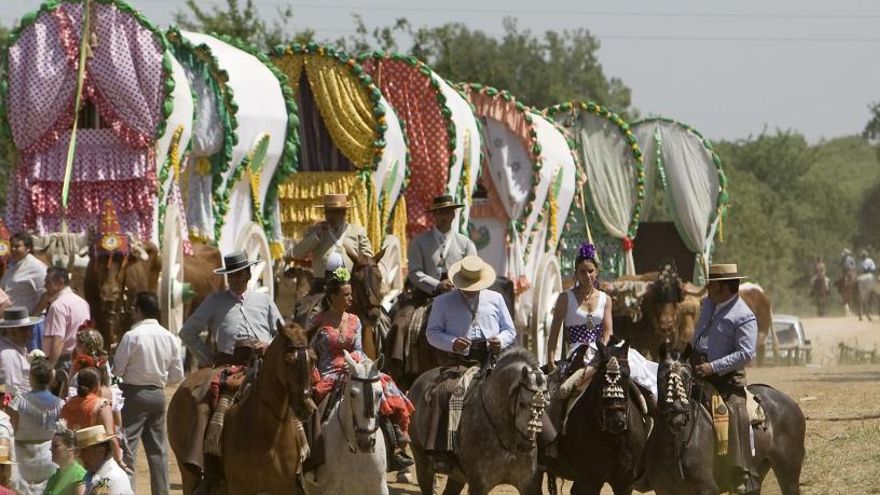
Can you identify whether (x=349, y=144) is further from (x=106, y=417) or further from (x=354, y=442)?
(x=354, y=442)

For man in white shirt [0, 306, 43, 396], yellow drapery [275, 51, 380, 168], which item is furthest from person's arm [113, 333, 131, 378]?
yellow drapery [275, 51, 380, 168]

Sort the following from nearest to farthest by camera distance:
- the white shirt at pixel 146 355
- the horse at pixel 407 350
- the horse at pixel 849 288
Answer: the white shirt at pixel 146 355 < the horse at pixel 407 350 < the horse at pixel 849 288

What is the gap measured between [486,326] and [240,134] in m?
8.97

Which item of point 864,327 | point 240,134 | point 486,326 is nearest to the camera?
point 486,326

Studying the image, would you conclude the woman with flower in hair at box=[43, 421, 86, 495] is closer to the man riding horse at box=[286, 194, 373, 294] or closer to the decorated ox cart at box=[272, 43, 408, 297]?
the man riding horse at box=[286, 194, 373, 294]

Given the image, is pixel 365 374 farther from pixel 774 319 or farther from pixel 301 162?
pixel 774 319

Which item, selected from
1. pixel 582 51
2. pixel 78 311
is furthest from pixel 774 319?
pixel 582 51

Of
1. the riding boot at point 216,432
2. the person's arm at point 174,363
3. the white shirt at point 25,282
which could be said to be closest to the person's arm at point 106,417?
the riding boot at point 216,432

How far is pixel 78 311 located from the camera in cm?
1490

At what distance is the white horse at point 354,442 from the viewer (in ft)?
37.3

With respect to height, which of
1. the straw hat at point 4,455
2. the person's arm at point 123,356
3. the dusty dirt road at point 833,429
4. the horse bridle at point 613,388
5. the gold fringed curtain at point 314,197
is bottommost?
the dusty dirt road at point 833,429

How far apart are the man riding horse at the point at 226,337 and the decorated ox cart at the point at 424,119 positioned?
12.8 m

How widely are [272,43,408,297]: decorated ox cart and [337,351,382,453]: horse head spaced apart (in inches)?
448

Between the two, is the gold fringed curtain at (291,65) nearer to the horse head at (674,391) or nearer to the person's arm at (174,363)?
the person's arm at (174,363)
